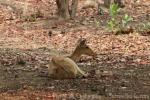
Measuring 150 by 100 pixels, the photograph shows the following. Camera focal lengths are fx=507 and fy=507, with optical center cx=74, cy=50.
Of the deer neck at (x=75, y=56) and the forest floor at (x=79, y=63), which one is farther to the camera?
the deer neck at (x=75, y=56)

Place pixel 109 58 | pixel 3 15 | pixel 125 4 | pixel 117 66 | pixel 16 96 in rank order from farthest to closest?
pixel 125 4
pixel 3 15
pixel 109 58
pixel 117 66
pixel 16 96

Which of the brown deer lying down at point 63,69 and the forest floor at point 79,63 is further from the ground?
the brown deer lying down at point 63,69

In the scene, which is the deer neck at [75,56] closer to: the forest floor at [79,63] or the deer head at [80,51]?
the deer head at [80,51]

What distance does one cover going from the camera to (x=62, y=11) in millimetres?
18438

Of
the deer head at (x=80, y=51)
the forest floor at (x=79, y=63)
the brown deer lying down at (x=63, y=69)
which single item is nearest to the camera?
the forest floor at (x=79, y=63)

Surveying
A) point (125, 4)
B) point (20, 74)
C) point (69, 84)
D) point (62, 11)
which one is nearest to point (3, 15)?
point (62, 11)

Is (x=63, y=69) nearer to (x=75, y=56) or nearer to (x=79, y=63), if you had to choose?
(x=79, y=63)

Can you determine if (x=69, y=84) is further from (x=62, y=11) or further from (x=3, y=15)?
(x=3, y=15)

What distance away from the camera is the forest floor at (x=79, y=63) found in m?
7.93

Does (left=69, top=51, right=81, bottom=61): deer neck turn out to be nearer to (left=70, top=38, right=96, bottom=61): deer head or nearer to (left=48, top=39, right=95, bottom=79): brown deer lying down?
(left=70, top=38, right=96, bottom=61): deer head

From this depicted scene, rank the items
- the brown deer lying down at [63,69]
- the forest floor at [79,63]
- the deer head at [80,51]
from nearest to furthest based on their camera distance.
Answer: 1. the forest floor at [79,63]
2. the brown deer lying down at [63,69]
3. the deer head at [80,51]

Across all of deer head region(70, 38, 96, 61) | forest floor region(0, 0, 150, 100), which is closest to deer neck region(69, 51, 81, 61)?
deer head region(70, 38, 96, 61)

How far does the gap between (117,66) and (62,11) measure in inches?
328

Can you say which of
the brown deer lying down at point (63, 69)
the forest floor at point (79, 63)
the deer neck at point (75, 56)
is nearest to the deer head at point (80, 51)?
the deer neck at point (75, 56)
